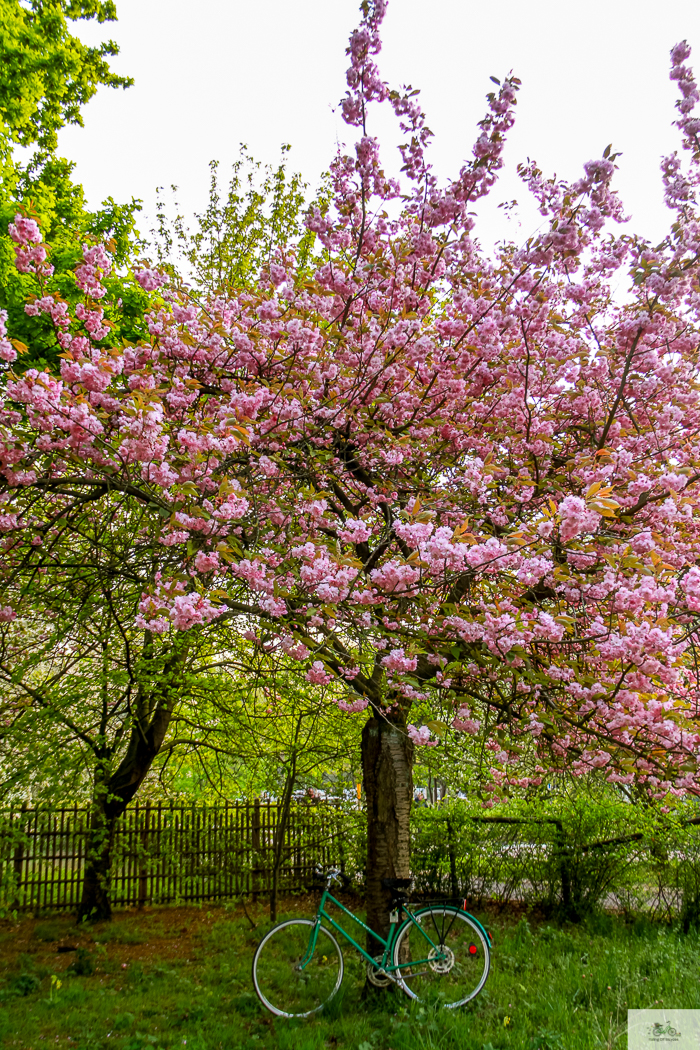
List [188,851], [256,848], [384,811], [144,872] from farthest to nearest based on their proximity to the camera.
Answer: [256,848]
[188,851]
[144,872]
[384,811]

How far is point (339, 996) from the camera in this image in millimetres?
4547

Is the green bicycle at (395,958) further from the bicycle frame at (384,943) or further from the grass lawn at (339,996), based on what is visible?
the grass lawn at (339,996)

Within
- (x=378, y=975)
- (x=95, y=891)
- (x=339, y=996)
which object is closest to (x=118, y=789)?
(x=95, y=891)

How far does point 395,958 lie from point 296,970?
704 millimetres

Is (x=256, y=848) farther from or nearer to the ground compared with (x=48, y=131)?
nearer to the ground

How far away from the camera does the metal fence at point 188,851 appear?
27.3ft

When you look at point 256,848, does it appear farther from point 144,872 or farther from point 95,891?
point 95,891

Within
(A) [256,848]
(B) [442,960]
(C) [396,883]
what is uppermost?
(C) [396,883]

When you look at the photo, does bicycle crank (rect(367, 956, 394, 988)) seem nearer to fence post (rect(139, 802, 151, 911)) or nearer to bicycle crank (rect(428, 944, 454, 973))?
bicycle crank (rect(428, 944, 454, 973))

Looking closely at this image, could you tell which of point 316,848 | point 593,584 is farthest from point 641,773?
point 316,848

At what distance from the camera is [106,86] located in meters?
9.83

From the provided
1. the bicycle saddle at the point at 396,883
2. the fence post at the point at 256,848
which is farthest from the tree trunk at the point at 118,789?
the bicycle saddle at the point at 396,883

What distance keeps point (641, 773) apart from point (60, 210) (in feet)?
35.1

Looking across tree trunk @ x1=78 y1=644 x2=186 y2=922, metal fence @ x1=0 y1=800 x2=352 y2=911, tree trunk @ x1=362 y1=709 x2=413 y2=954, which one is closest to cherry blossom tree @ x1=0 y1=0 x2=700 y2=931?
tree trunk @ x1=362 y1=709 x2=413 y2=954
